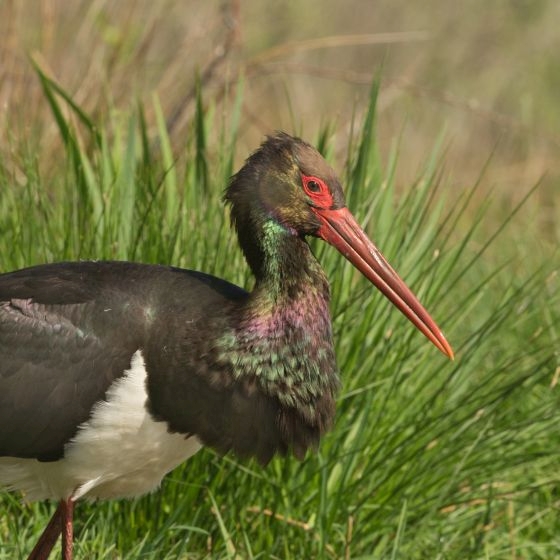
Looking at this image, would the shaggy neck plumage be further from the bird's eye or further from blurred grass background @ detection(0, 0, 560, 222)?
blurred grass background @ detection(0, 0, 560, 222)

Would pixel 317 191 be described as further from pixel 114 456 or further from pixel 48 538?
pixel 48 538

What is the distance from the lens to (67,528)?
3.83 metres

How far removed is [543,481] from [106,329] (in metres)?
1.70

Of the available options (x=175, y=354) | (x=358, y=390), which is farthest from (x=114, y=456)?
(x=358, y=390)

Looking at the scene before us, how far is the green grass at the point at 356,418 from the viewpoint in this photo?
13.9ft

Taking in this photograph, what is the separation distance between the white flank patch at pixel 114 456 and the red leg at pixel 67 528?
27 millimetres

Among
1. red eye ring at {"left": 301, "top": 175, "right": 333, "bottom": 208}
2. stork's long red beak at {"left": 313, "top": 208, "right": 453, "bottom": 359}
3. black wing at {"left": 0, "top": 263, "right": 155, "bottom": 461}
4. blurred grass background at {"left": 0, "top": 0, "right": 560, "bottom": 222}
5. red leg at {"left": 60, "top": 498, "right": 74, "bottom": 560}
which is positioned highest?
blurred grass background at {"left": 0, "top": 0, "right": 560, "bottom": 222}

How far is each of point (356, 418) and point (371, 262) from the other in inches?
24.9

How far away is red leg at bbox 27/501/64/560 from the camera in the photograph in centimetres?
394

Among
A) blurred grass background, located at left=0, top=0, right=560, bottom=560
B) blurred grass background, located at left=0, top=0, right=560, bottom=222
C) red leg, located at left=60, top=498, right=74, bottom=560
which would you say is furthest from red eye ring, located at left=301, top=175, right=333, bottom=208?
blurred grass background, located at left=0, top=0, right=560, bottom=222

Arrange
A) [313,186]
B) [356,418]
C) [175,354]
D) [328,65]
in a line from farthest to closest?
[328,65], [356,418], [313,186], [175,354]

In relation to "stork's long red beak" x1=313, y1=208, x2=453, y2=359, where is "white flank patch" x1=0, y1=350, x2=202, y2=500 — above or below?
below

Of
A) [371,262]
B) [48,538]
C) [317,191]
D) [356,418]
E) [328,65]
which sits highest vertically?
[328,65]

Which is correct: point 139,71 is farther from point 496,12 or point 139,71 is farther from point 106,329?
point 496,12
